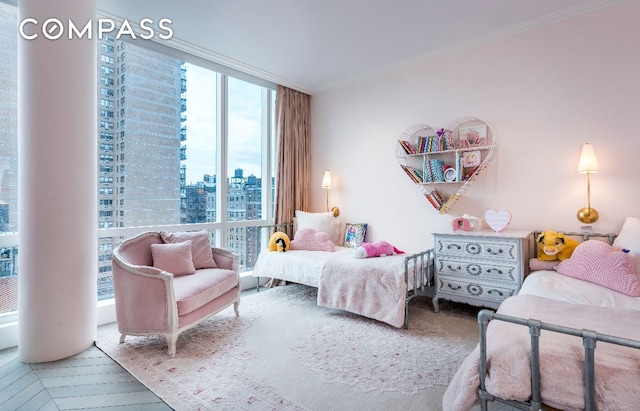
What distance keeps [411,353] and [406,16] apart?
2.71 m

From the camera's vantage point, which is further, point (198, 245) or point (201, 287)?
point (198, 245)

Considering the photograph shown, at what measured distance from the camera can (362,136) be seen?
423cm

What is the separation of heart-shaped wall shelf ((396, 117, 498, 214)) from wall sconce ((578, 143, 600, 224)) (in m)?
0.70

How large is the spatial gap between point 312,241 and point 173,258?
157 cm

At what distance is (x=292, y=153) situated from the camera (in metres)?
4.50

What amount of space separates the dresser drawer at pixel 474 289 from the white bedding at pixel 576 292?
1.43ft

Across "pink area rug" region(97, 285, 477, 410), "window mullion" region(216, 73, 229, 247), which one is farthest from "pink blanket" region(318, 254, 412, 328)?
"window mullion" region(216, 73, 229, 247)

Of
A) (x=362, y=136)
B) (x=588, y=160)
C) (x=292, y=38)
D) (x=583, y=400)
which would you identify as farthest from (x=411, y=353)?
(x=292, y=38)

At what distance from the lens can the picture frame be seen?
3.27 meters

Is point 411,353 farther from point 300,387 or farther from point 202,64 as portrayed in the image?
point 202,64

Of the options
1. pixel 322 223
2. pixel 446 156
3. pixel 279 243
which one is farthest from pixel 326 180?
pixel 446 156

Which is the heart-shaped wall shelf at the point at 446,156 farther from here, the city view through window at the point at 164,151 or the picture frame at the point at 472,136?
the city view through window at the point at 164,151

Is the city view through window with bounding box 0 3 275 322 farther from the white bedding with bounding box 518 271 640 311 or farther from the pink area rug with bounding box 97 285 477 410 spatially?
the white bedding with bounding box 518 271 640 311

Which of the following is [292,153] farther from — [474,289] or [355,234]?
[474,289]
